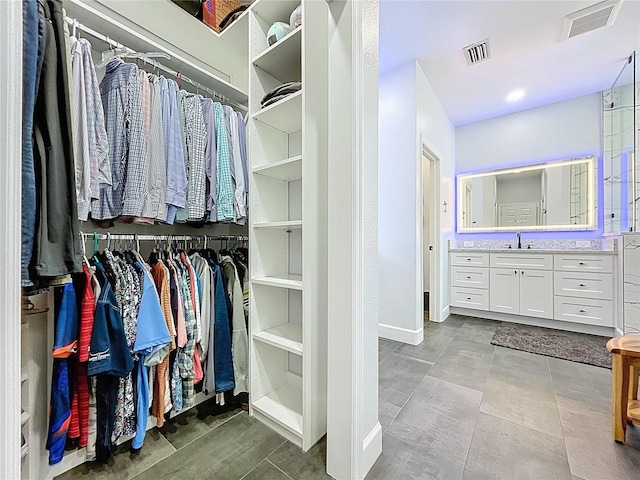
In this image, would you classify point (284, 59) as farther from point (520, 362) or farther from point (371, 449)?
point (520, 362)

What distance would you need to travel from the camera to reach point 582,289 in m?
2.92

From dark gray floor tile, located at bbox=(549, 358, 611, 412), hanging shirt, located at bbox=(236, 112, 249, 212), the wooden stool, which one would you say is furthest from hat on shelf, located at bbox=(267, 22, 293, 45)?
dark gray floor tile, located at bbox=(549, 358, 611, 412)

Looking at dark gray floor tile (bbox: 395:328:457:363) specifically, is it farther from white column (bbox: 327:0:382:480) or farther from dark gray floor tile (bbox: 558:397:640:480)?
white column (bbox: 327:0:382:480)

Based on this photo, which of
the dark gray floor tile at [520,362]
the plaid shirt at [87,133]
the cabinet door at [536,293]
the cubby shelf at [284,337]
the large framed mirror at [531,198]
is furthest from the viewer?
the large framed mirror at [531,198]

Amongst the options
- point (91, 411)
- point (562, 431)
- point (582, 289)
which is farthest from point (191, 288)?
point (582, 289)

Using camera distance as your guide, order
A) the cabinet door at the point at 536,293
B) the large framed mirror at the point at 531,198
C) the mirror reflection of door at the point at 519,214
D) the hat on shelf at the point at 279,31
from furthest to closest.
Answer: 1. the mirror reflection of door at the point at 519,214
2. the large framed mirror at the point at 531,198
3. the cabinet door at the point at 536,293
4. the hat on shelf at the point at 279,31

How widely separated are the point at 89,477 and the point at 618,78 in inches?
208

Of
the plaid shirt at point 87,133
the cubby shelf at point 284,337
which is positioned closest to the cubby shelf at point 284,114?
the plaid shirt at point 87,133

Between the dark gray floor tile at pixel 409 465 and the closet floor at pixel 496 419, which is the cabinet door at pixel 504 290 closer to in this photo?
the closet floor at pixel 496 419

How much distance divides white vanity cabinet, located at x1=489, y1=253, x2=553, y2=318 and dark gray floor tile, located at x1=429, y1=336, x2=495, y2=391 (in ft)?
3.11

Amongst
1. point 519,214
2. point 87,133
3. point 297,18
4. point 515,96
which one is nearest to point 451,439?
point 87,133

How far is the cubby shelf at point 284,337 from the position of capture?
4.51 ft

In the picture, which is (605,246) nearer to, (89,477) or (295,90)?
(295,90)

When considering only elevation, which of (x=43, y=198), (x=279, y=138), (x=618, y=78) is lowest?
(x=43, y=198)
